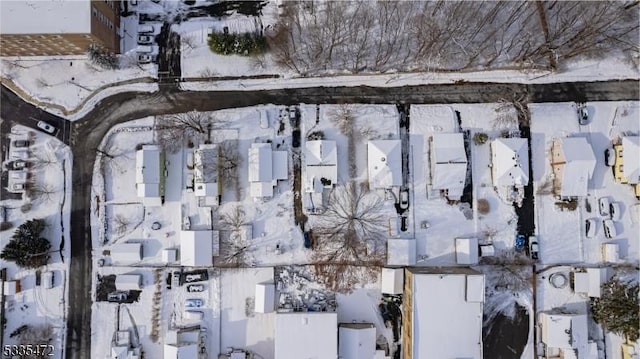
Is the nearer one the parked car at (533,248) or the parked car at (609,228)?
the parked car at (609,228)

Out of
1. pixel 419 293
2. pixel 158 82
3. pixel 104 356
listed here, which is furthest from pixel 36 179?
pixel 419 293

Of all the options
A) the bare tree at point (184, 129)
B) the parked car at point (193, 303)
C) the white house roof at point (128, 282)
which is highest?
the bare tree at point (184, 129)

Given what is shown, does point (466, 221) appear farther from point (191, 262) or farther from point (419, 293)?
point (191, 262)

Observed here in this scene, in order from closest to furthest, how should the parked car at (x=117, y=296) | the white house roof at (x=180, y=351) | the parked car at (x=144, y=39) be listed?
the white house roof at (x=180, y=351) → the parked car at (x=117, y=296) → the parked car at (x=144, y=39)

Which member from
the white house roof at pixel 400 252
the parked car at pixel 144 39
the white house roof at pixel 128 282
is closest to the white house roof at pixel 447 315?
the white house roof at pixel 400 252

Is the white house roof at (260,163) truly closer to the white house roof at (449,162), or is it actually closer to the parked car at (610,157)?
the white house roof at (449,162)

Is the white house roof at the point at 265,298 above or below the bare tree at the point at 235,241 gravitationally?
below

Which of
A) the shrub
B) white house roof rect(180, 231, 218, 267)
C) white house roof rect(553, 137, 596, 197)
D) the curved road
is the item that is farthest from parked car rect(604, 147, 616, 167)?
white house roof rect(180, 231, 218, 267)
